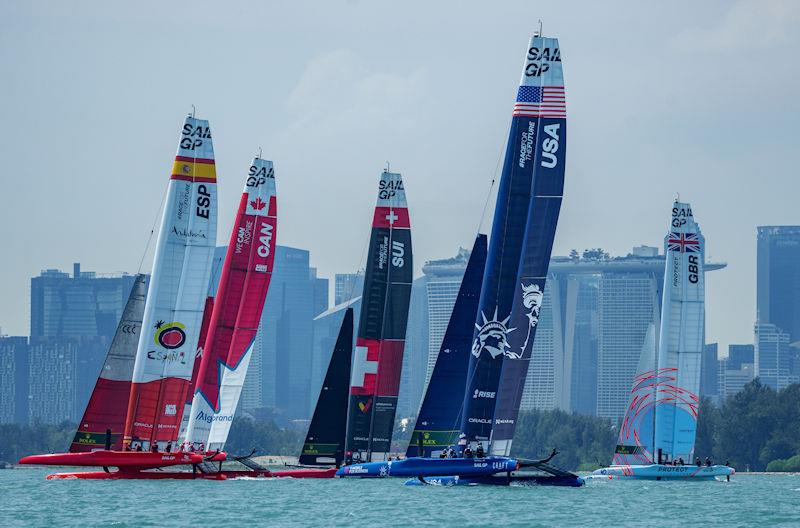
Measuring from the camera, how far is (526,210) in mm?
56844

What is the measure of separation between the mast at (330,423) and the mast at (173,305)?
9.33 m

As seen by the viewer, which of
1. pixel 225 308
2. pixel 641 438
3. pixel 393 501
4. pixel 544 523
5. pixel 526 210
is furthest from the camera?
pixel 641 438

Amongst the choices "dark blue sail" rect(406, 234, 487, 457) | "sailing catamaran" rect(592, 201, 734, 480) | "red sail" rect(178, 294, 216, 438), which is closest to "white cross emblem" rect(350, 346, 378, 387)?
"dark blue sail" rect(406, 234, 487, 457)

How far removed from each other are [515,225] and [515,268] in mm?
1320

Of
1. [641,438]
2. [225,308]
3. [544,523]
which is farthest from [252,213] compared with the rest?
[544,523]

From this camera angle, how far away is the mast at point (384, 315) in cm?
6938

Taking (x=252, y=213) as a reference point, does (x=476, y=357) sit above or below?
below

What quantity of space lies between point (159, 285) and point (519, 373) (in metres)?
11.8

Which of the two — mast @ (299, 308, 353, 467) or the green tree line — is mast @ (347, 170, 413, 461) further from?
the green tree line

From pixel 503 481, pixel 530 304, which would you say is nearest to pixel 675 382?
pixel 503 481

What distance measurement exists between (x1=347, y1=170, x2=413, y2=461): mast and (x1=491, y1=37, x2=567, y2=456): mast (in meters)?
12.0

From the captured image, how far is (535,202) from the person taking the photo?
56719 mm

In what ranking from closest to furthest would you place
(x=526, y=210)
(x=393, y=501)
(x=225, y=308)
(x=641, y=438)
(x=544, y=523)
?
(x=544, y=523) < (x=393, y=501) < (x=526, y=210) < (x=225, y=308) < (x=641, y=438)

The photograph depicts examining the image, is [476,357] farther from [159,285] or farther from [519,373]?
[159,285]
